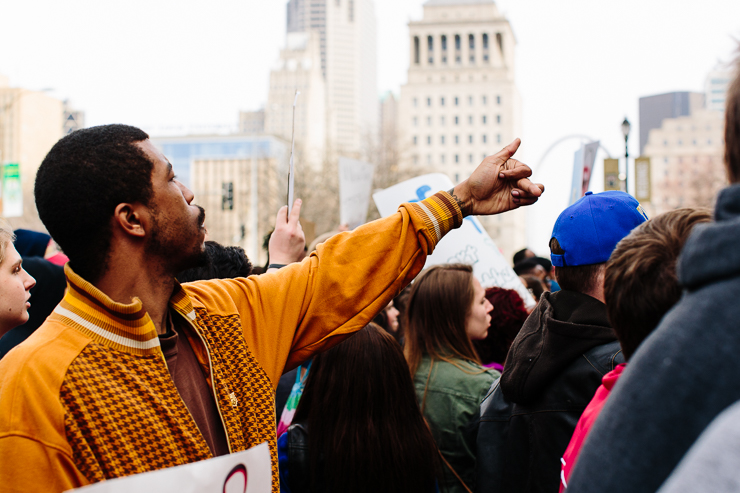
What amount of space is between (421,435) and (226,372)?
1.12m

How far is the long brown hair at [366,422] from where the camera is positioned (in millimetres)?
2586

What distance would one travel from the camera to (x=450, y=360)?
11.0 feet

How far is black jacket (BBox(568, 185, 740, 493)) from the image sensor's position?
0.81 m

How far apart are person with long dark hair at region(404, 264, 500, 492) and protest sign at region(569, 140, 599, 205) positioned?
10.6ft

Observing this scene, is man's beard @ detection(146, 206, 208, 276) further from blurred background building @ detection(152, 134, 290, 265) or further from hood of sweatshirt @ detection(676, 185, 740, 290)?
blurred background building @ detection(152, 134, 290, 265)

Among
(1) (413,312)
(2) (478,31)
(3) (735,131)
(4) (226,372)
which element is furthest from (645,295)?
(2) (478,31)

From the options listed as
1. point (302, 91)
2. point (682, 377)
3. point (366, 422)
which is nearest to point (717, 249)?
point (682, 377)

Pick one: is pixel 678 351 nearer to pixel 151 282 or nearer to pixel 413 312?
pixel 151 282

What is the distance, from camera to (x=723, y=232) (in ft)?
2.74

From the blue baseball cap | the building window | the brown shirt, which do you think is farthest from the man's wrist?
the building window

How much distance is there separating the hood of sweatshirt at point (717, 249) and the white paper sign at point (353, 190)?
604 cm

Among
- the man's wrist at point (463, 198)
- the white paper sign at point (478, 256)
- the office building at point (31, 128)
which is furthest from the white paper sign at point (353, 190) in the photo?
the office building at point (31, 128)

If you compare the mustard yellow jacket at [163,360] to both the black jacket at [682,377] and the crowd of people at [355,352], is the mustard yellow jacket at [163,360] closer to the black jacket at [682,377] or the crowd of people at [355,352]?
the crowd of people at [355,352]

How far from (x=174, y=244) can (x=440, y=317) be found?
1876 millimetres
